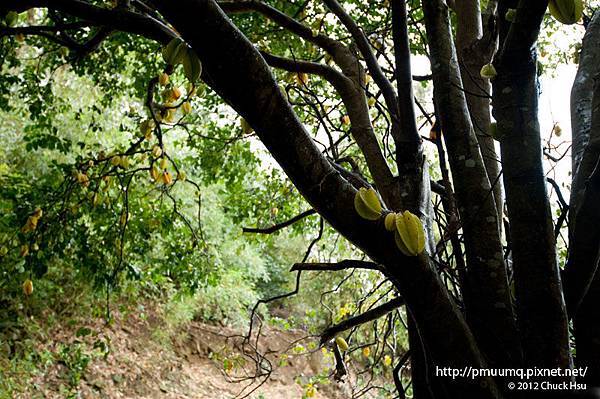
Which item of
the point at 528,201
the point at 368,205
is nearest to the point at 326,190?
Answer: the point at 368,205

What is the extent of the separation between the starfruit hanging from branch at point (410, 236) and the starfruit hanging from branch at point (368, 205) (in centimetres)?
5

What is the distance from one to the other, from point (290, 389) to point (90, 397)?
2.99 metres

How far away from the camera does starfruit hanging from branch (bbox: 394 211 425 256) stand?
89 cm

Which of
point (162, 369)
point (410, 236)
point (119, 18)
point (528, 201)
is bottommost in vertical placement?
point (410, 236)

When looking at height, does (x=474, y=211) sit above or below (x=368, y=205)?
above

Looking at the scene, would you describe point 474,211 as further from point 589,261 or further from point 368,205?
point 368,205

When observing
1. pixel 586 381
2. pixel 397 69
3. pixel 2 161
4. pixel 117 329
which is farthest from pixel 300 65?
pixel 117 329

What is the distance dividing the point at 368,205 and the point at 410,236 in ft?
0.31

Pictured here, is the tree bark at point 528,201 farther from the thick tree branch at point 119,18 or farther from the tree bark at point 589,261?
the thick tree branch at point 119,18

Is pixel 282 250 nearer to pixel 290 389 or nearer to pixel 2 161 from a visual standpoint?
pixel 290 389

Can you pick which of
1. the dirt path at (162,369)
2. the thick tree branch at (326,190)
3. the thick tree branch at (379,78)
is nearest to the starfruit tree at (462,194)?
the thick tree branch at (326,190)

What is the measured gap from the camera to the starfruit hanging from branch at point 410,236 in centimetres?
89

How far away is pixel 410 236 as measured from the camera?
892mm

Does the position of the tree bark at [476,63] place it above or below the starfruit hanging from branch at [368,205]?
above
